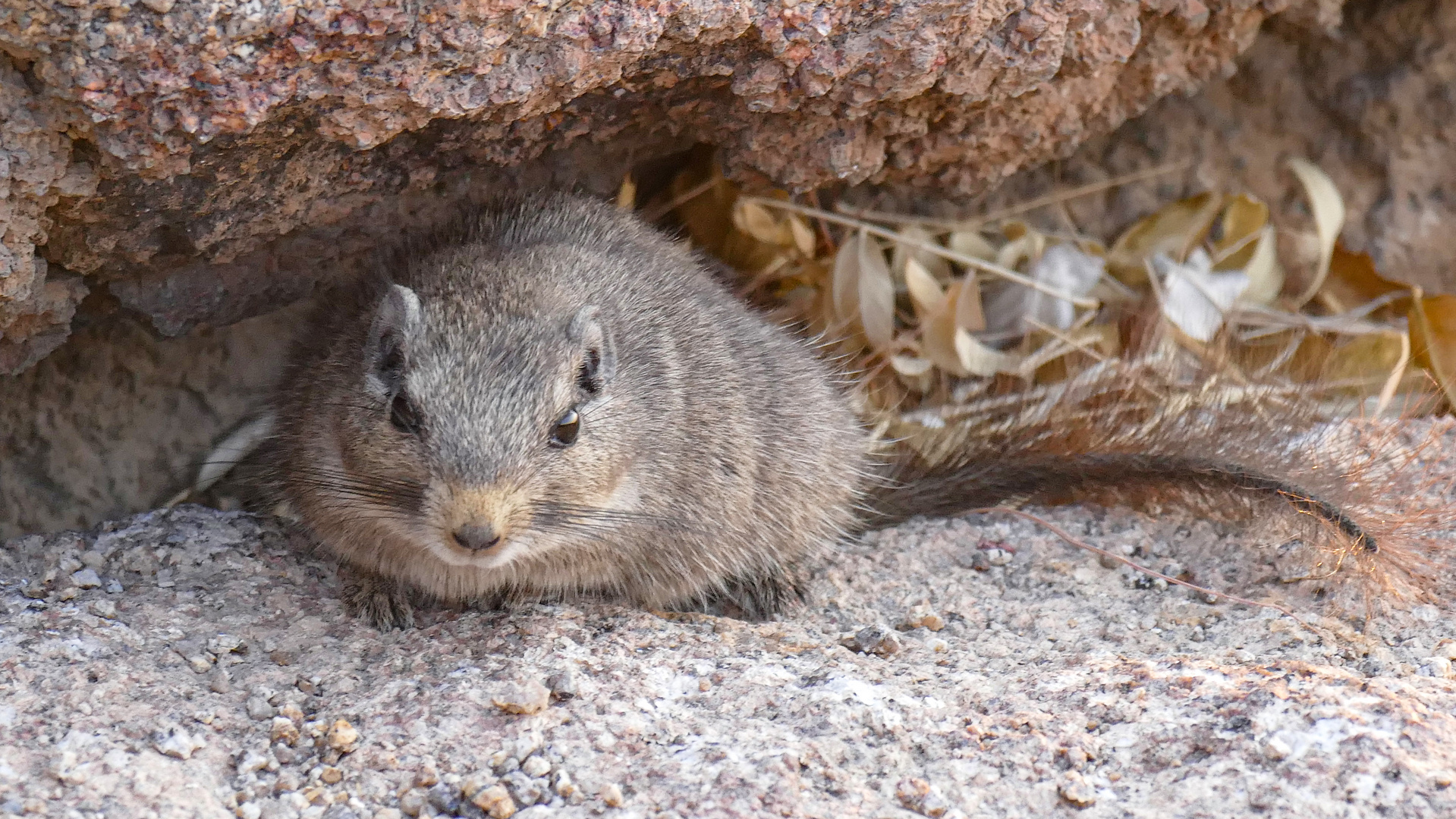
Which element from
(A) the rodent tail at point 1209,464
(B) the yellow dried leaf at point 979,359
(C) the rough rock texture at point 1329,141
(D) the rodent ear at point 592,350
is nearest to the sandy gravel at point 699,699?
(A) the rodent tail at point 1209,464

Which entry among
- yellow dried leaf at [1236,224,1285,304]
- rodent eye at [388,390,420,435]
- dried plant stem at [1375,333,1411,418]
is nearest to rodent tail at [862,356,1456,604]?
dried plant stem at [1375,333,1411,418]

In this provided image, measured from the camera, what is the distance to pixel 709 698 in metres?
3.09

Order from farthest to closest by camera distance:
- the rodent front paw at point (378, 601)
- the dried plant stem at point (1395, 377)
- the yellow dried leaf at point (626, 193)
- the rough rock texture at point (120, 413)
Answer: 1. the yellow dried leaf at point (626, 193)
2. the dried plant stem at point (1395, 377)
3. the rough rock texture at point (120, 413)
4. the rodent front paw at point (378, 601)

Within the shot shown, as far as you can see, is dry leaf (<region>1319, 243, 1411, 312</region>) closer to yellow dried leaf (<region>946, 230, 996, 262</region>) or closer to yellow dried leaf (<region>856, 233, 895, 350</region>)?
yellow dried leaf (<region>946, 230, 996, 262</region>)

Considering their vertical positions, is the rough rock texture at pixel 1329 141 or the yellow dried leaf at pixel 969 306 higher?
the rough rock texture at pixel 1329 141

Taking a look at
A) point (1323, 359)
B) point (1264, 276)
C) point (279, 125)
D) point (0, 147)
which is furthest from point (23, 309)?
point (1264, 276)

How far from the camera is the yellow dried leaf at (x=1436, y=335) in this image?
15.2 feet

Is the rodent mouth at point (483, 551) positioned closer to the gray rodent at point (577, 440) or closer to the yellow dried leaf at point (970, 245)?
the gray rodent at point (577, 440)

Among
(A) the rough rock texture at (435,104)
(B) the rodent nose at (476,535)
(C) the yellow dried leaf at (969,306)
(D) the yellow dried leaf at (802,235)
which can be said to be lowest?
(B) the rodent nose at (476,535)

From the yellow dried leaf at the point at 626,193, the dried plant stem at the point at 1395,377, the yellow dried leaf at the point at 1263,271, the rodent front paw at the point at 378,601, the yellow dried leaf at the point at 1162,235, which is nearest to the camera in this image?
the rodent front paw at the point at 378,601

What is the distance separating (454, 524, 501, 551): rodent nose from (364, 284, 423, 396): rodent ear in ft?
1.51

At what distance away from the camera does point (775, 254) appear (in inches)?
193

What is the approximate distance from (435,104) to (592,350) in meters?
0.70

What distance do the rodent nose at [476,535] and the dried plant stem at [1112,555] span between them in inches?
67.1
